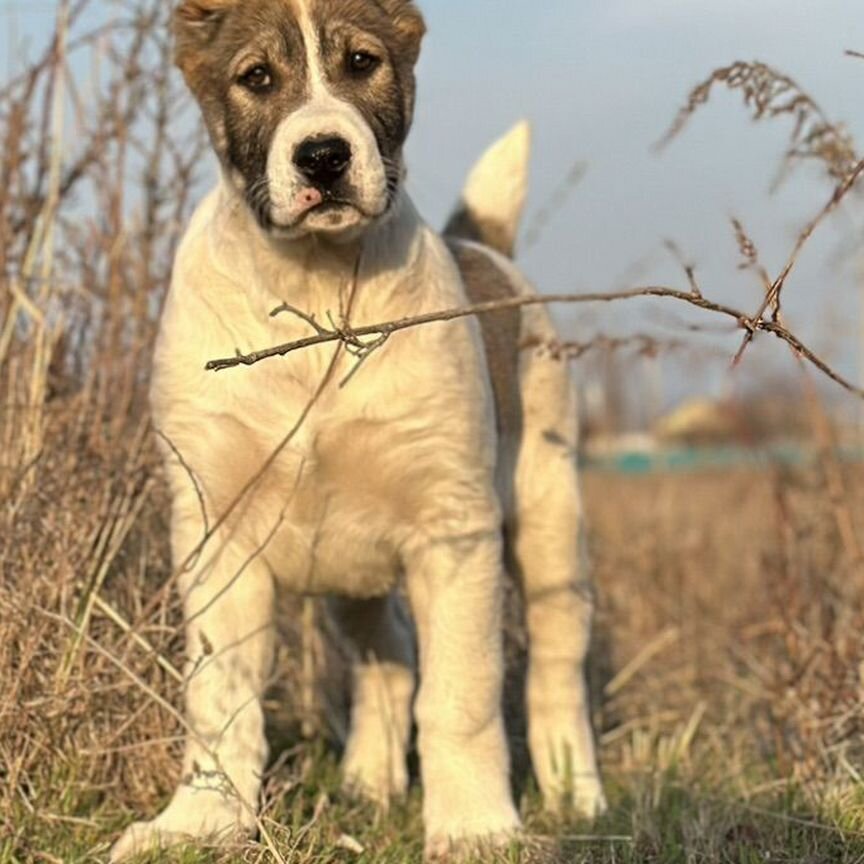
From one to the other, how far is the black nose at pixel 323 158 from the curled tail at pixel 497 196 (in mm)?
1662

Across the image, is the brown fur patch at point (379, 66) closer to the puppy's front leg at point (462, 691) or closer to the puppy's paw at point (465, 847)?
the puppy's front leg at point (462, 691)

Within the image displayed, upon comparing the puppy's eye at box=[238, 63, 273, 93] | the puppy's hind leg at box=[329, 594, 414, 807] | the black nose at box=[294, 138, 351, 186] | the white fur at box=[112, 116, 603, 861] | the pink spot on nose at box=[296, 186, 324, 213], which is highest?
the puppy's eye at box=[238, 63, 273, 93]

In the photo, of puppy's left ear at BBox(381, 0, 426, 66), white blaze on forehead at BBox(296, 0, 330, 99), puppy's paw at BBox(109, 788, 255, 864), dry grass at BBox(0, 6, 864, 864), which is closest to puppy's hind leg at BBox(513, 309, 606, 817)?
dry grass at BBox(0, 6, 864, 864)

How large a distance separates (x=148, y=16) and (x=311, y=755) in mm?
2304

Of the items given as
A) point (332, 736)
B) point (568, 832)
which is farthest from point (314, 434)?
point (332, 736)

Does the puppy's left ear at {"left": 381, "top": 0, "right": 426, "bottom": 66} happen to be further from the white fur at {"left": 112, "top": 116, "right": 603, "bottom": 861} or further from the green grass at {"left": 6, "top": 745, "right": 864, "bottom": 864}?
the green grass at {"left": 6, "top": 745, "right": 864, "bottom": 864}

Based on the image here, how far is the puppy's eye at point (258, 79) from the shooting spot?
3.44 metres

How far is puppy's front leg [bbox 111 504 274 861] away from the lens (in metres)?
3.47

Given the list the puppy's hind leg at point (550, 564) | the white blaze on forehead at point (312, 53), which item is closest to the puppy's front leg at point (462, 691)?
the puppy's hind leg at point (550, 564)

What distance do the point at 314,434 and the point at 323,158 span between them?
0.69 meters

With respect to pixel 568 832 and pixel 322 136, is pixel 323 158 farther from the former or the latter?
pixel 568 832

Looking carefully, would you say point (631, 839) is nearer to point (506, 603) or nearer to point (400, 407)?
point (400, 407)

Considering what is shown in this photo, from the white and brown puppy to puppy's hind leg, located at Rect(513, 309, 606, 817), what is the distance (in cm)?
55

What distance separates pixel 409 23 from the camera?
12.2ft
